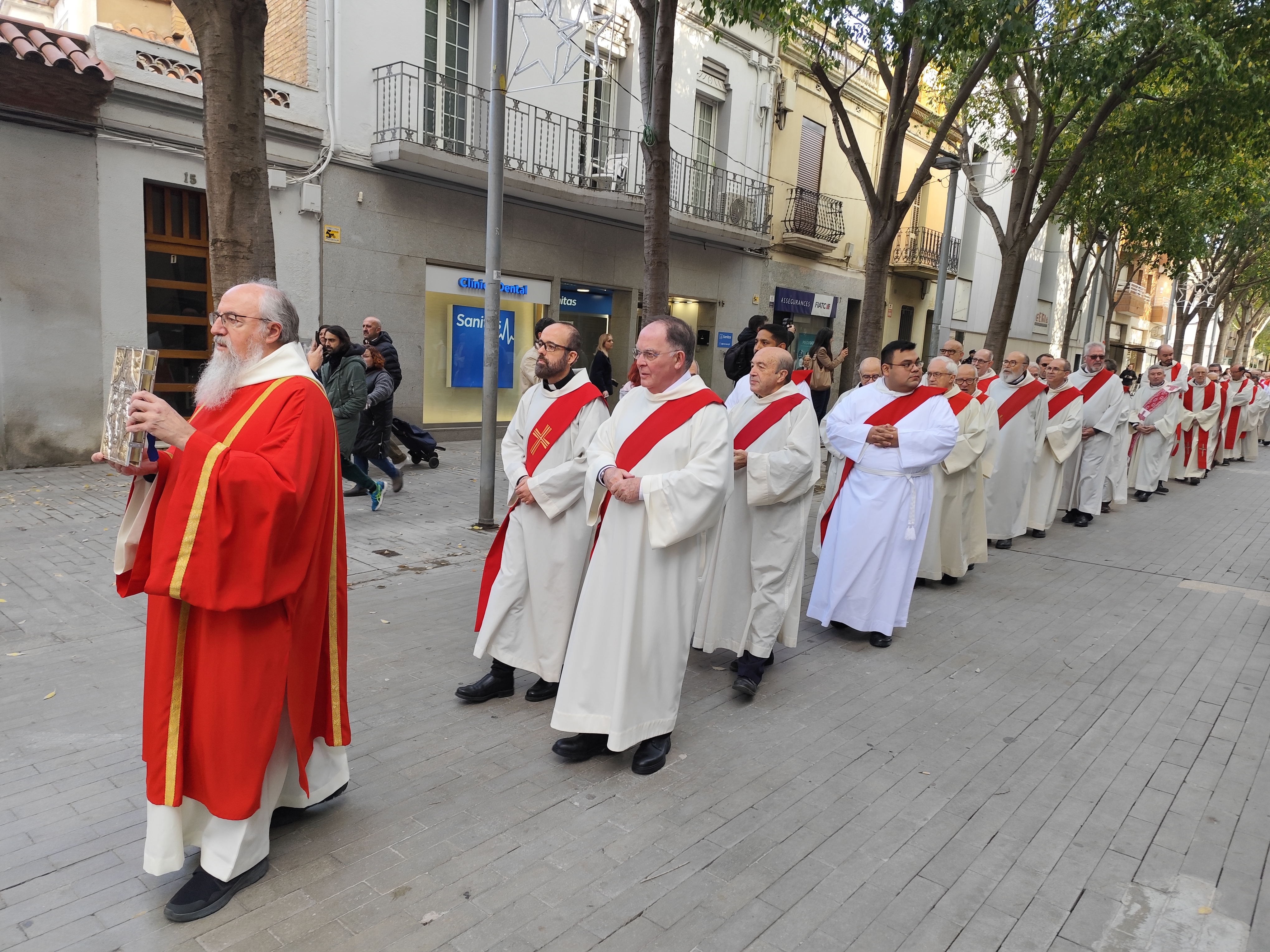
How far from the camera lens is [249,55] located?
5676 mm

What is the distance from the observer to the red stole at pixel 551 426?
4355 millimetres

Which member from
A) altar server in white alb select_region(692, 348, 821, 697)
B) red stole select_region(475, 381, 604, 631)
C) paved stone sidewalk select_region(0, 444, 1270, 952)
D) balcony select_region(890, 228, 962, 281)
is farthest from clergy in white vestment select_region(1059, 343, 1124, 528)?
balcony select_region(890, 228, 962, 281)

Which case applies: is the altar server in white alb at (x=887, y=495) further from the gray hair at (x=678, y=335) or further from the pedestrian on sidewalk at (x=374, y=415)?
the pedestrian on sidewalk at (x=374, y=415)

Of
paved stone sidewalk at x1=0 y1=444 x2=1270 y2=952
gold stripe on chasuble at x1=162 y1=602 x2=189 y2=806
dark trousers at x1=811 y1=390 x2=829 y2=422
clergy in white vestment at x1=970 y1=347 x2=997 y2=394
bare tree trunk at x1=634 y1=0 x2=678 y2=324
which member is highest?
bare tree trunk at x1=634 y1=0 x2=678 y2=324

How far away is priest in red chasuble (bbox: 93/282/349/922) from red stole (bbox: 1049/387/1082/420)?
356 inches

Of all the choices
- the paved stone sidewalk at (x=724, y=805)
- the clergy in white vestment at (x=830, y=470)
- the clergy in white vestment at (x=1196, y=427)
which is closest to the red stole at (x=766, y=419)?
the clergy in white vestment at (x=830, y=470)

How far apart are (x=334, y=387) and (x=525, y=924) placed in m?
6.16

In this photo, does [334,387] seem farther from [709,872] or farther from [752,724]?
[709,872]

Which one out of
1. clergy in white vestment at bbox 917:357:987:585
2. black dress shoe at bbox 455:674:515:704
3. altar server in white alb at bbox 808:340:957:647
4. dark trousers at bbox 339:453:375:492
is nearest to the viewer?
black dress shoe at bbox 455:674:515:704

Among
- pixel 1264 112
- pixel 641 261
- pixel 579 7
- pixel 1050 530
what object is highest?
pixel 579 7

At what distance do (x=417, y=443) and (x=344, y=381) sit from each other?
343 cm

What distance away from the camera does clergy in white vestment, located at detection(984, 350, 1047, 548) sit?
9.33 metres

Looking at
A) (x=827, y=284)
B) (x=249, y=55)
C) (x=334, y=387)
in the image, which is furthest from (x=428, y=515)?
(x=827, y=284)

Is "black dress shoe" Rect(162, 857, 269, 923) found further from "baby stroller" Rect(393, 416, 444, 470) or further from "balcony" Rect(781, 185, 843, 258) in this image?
"balcony" Rect(781, 185, 843, 258)
